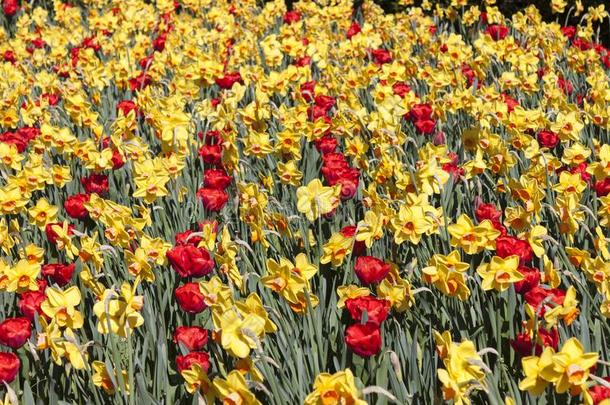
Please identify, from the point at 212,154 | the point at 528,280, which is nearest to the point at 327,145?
the point at 212,154

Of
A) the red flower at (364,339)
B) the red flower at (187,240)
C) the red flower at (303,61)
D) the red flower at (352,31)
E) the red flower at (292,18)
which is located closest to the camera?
the red flower at (364,339)

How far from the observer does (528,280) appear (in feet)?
6.18

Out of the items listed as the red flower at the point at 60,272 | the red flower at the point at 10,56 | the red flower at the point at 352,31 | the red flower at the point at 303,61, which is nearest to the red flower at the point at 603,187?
the red flower at the point at 60,272

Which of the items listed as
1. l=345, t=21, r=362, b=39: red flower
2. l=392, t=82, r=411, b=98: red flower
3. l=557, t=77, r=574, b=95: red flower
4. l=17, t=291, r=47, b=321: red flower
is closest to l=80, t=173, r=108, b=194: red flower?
l=17, t=291, r=47, b=321: red flower

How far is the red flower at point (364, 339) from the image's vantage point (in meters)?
1.75

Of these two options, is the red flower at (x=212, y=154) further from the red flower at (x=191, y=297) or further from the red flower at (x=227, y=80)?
the red flower at (x=191, y=297)

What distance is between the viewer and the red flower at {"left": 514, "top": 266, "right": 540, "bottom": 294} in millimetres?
1879

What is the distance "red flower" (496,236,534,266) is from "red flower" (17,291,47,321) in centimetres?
116

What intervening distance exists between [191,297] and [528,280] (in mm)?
799

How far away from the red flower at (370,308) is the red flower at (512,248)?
31 centimetres

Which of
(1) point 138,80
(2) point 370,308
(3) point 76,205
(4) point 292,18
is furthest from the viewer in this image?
(4) point 292,18

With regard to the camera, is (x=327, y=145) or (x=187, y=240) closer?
(x=187, y=240)

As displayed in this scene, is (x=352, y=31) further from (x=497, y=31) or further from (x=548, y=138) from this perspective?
(x=548, y=138)

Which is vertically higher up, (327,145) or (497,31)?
(327,145)
